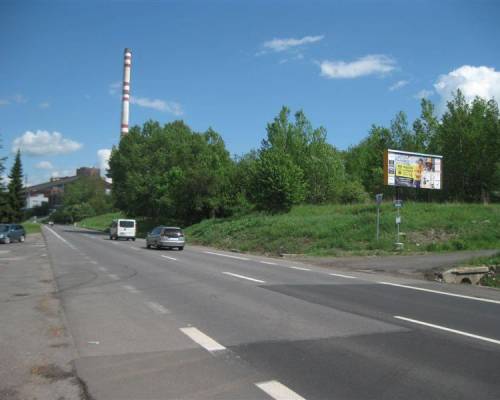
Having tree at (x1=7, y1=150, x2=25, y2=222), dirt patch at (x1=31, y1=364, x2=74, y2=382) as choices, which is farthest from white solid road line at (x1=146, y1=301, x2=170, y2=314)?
tree at (x1=7, y1=150, x2=25, y2=222)

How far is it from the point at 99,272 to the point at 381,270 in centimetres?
1069

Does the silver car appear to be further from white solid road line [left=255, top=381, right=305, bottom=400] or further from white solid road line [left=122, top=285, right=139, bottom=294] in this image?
white solid road line [left=255, top=381, right=305, bottom=400]

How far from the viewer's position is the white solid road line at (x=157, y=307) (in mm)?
9234

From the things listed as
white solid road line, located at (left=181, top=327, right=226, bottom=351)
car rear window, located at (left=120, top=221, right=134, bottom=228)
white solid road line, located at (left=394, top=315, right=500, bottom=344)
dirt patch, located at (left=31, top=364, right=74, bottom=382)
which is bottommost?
dirt patch, located at (left=31, top=364, right=74, bottom=382)

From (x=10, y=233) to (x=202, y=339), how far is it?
36467 millimetres

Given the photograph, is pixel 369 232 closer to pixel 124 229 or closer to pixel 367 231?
pixel 367 231

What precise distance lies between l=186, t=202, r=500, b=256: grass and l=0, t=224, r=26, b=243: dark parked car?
1577 cm

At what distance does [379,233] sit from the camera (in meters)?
30.7

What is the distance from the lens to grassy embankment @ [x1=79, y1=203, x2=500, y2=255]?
28641 millimetres

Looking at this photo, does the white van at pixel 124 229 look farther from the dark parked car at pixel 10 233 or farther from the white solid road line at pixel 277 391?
the white solid road line at pixel 277 391

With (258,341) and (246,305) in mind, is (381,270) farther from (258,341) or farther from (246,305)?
(258,341)

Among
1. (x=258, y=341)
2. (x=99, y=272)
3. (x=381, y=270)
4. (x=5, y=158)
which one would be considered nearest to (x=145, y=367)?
(x=258, y=341)

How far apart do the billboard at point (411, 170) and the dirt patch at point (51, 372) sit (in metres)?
28.6

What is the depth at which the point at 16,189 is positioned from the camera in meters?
90.6
